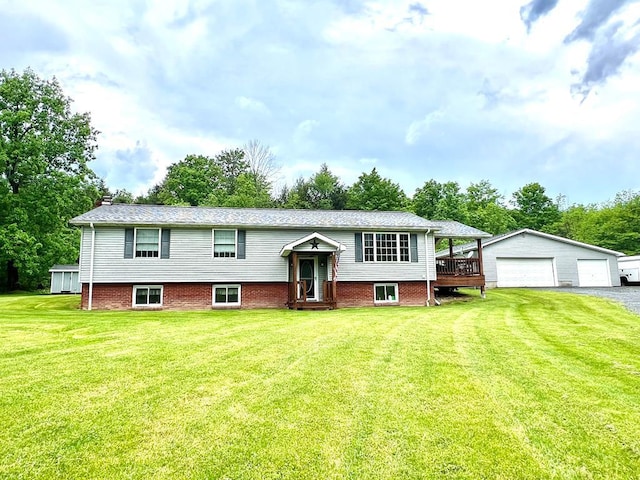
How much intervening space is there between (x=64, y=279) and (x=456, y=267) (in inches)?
977

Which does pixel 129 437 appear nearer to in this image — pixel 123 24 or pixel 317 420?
pixel 317 420

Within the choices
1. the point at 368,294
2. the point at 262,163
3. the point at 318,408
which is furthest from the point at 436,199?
the point at 318,408

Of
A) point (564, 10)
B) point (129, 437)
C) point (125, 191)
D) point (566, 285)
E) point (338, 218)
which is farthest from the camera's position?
point (125, 191)

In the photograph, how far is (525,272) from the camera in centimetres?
2442

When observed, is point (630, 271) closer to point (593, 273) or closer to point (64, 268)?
point (593, 273)

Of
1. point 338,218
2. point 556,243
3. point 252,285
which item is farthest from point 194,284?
point 556,243

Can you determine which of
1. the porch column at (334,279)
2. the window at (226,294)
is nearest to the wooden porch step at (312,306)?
the porch column at (334,279)

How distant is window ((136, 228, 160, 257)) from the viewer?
47.4 feet

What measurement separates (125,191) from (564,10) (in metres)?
47.0

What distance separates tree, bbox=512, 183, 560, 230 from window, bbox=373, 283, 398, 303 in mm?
33179

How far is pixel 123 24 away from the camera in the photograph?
14008mm

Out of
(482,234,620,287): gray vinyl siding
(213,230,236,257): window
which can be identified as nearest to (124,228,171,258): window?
(213,230,236,257): window

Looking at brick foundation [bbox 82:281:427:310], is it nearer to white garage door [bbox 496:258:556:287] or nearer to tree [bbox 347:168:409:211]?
white garage door [bbox 496:258:556:287]

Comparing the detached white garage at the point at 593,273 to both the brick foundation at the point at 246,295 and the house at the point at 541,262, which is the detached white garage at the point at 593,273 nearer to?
the house at the point at 541,262
